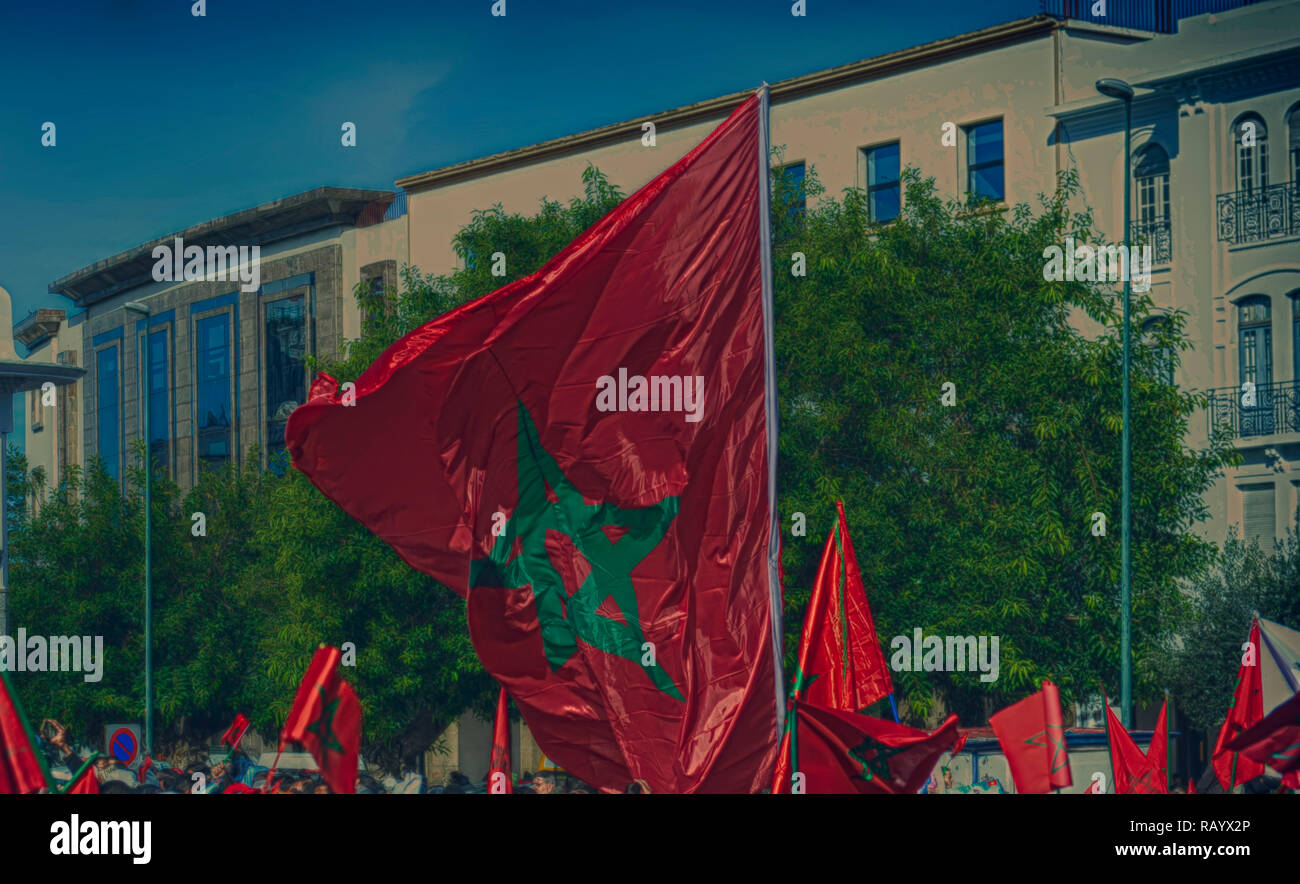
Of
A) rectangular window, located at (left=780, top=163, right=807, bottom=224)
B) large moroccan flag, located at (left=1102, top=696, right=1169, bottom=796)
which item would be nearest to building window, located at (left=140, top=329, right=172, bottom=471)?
rectangular window, located at (left=780, top=163, right=807, bottom=224)

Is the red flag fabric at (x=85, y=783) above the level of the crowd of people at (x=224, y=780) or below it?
above

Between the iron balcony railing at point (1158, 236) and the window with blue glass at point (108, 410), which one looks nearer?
the iron balcony railing at point (1158, 236)

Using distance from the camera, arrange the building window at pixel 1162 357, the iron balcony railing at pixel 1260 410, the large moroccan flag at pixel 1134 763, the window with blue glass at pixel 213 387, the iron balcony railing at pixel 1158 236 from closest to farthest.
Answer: the large moroccan flag at pixel 1134 763 → the building window at pixel 1162 357 → the iron balcony railing at pixel 1260 410 → the iron balcony railing at pixel 1158 236 → the window with blue glass at pixel 213 387

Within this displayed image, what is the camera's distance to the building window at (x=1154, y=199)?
33.0 m

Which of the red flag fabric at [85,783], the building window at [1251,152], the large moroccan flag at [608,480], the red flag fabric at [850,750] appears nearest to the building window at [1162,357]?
the building window at [1251,152]

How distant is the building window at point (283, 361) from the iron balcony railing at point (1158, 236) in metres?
22.2

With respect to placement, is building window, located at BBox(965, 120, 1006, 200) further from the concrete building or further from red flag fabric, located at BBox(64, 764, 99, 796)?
red flag fabric, located at BBox(64, 764, 99, 796)

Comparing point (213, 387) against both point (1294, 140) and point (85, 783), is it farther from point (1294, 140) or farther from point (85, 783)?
point (85, 783)

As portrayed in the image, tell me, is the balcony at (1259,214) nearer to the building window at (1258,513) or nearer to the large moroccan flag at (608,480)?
the building window at (1258,513)

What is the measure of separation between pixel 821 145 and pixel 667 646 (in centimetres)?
3000

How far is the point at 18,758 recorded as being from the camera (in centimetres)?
934

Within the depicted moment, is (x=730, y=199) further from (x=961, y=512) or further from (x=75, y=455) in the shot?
(x=75, y=455)

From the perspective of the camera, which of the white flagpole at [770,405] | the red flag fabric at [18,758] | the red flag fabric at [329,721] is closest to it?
the red flag fabric at [329,721]
